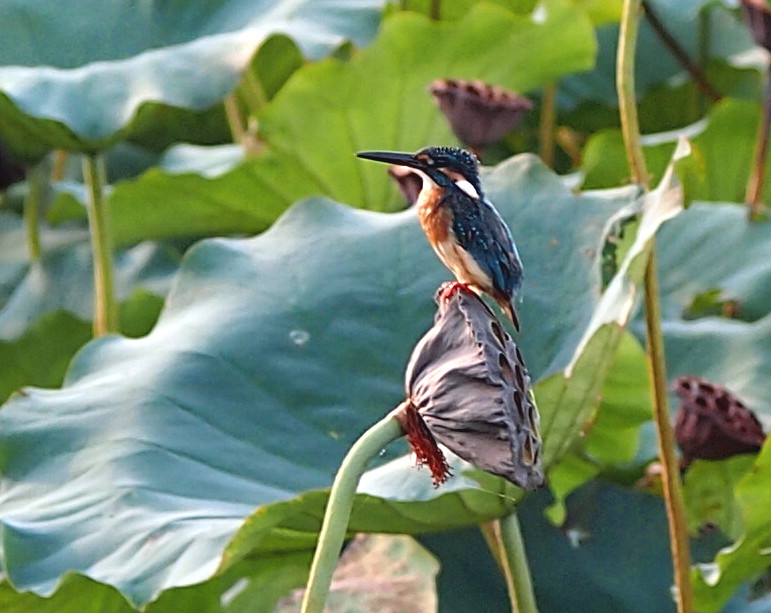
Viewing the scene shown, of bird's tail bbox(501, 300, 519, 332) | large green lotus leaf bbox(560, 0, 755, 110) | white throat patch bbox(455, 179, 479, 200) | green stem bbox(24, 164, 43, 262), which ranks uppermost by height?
white throat patch bbox(455, 179, 479, 200)

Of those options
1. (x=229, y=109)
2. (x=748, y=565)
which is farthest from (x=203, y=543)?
(x=229, y=109)

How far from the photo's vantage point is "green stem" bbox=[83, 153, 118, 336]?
2.05 metres

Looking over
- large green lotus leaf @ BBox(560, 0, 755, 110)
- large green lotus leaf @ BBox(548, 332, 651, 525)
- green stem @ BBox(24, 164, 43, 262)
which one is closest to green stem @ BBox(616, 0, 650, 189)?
large green lotus leaf @ BBox(548, 332, 651, 525)

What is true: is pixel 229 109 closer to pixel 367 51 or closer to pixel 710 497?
pixel 367 51

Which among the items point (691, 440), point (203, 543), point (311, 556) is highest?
point (203, 543)

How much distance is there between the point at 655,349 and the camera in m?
1.50

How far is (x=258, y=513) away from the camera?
1263 millimetres

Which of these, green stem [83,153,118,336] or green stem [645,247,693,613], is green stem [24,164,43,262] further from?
green stem [645,247,693,613]

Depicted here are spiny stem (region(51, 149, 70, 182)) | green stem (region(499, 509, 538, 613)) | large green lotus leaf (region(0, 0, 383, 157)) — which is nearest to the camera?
green stem (region(499, 509, 538, 613))

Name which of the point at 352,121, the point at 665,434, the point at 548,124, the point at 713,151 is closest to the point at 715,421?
the point at 665,434

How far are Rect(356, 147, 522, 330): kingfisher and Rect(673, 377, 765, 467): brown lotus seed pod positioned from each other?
0.45 m

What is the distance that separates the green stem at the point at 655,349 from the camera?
4.76 ft

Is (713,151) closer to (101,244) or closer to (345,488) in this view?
(101,244)

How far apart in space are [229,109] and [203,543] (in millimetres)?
1446
